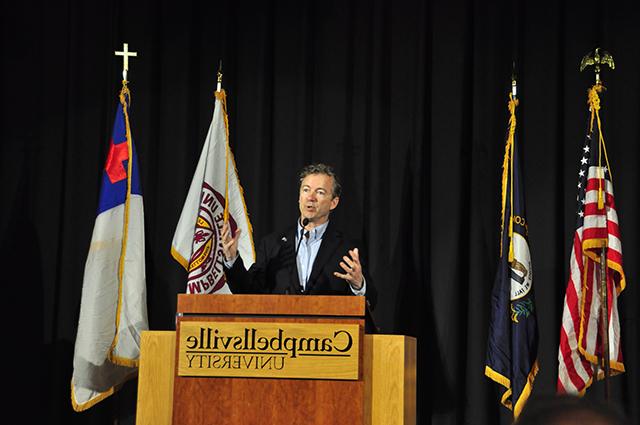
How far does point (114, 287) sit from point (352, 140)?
1759 mm

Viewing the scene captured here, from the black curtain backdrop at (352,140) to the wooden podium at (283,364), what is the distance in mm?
2153

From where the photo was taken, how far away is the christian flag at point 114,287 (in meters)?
5.02

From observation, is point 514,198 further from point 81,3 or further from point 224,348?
point 81,3

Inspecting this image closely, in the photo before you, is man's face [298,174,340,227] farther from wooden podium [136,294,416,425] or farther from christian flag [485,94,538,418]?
christian flag [485,94,538,418]

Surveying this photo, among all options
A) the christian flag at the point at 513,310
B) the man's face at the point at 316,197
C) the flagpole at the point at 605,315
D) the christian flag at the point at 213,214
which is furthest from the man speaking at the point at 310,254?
the flagpole at the point at 605,315

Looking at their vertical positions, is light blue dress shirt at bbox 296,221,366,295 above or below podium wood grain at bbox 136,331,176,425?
above

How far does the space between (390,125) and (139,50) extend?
175cm

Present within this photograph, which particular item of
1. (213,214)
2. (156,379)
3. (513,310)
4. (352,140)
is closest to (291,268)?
(156,379)

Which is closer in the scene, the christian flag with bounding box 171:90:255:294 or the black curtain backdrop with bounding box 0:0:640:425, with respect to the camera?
the christian flag with bounding box 171:90:255:294

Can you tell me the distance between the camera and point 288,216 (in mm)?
5656

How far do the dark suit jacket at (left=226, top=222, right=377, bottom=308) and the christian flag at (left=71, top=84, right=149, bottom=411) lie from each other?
116 centimetres

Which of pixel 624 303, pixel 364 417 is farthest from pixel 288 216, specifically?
pixel 364 417

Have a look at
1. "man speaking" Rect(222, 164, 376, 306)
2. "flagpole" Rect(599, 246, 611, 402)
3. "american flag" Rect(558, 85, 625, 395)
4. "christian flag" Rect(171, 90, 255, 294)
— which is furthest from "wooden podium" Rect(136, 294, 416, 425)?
"american flag" Rect(558, 85, 625, 395)

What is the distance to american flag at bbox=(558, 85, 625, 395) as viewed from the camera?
484cm
